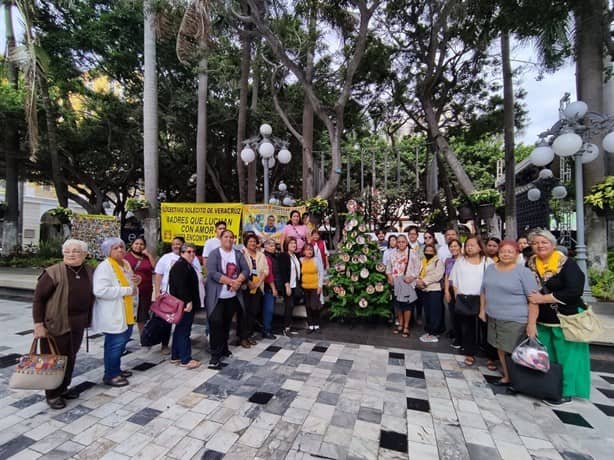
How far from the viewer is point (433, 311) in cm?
449

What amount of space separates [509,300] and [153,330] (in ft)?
14.6

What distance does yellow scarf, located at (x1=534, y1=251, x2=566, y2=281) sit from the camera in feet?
9.61

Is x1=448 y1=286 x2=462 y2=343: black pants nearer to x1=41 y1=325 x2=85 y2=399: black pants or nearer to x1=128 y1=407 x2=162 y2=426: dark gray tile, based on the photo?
x1=128 y1=407 x2=162 y2=426: dark gray tile

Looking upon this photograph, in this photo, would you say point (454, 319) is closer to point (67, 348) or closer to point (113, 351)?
point (113, 351)

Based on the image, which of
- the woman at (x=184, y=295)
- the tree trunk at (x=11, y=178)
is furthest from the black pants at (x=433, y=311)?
the tree trunk at (x=11, y=178)

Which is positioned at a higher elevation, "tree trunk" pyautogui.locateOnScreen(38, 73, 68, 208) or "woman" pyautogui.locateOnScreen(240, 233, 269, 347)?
"tree trunk" pyautogui.locateOnScreen(38, 73, 68, 208)

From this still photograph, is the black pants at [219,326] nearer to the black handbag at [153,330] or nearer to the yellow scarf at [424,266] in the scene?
the black handbag at [153,330]

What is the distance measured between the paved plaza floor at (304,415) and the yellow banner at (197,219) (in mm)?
3798

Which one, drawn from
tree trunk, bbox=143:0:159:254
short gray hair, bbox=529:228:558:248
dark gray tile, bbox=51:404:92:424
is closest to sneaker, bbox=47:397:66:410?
A: dark gray tile, bbox=51:404:92:424

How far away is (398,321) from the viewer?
4.94 m

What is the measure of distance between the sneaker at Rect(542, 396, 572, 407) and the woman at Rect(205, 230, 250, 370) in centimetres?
362

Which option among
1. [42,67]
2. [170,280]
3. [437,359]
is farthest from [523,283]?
[42,67]

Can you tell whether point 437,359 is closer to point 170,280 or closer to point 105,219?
point 170,280

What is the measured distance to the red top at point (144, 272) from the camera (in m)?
4.28
